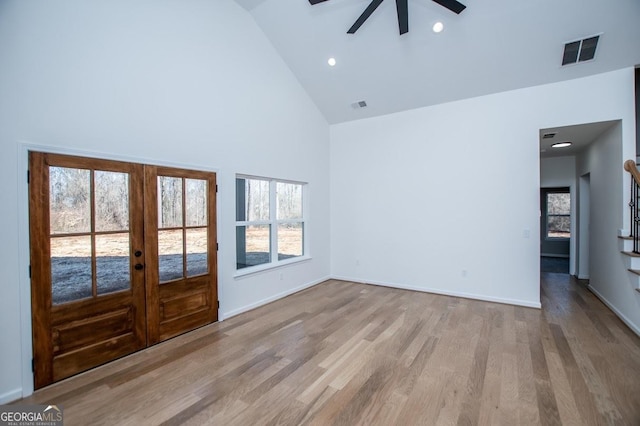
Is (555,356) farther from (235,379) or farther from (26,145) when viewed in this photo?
(26,145)

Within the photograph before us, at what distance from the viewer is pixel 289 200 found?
538cm

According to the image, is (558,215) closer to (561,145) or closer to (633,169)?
(561,145)

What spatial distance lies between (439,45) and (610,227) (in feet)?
12.2

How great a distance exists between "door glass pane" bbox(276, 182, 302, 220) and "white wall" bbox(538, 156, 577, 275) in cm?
577

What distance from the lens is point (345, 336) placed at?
3346mm

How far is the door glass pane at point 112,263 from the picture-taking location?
2.76 meters

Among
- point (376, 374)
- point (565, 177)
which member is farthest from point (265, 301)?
point (565, 177)

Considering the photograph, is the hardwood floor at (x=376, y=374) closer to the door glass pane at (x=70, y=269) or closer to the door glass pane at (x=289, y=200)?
the door glass pane at (x=70, y=269)

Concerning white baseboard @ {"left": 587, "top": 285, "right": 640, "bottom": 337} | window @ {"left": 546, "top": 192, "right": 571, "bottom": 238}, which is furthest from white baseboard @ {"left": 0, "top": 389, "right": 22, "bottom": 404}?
window @ {"left": 546, "top": 192, "right": 571, "bottom": 238}

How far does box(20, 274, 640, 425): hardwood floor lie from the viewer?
2059 mm

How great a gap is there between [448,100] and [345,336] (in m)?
4.23

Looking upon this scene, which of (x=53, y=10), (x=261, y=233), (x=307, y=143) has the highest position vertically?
(x=53, y=10)

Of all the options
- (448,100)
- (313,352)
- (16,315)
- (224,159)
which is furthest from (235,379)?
(448,100)

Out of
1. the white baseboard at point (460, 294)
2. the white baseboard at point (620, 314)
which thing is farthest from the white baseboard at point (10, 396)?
the white baseboard at point (620, 314)
